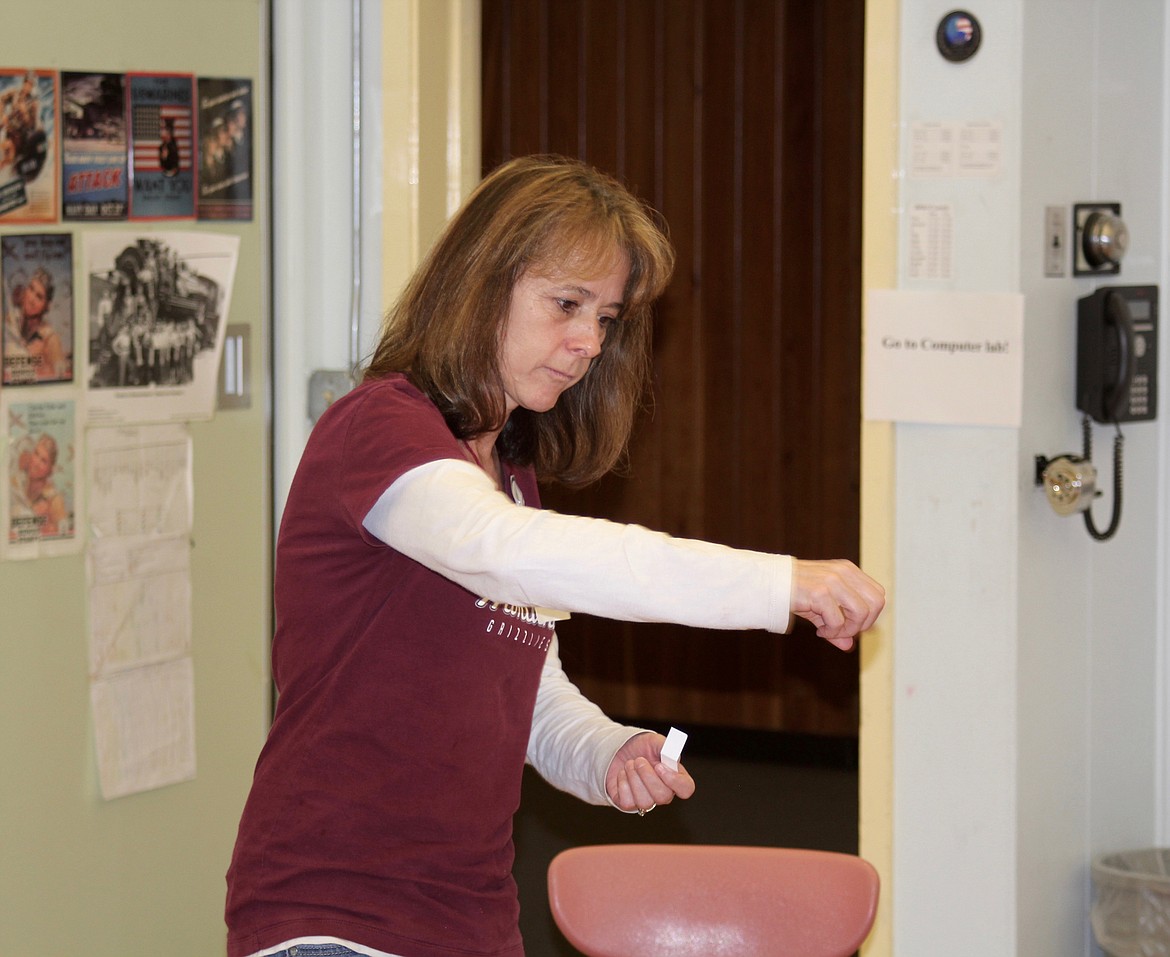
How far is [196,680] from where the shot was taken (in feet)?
8.33

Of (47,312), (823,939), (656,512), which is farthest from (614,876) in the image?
(656,512)

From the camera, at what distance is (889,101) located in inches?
93.9

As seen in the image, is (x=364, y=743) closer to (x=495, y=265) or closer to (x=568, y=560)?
(x=568, y=560)

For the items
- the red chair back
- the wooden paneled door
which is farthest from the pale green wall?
the wooden paneled door

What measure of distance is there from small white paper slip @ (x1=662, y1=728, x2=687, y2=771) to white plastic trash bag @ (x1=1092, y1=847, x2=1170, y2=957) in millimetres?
1535

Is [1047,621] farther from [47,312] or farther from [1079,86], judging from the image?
[47,312]

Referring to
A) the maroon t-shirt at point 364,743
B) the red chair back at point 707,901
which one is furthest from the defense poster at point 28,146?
the red chair back at point 707,901

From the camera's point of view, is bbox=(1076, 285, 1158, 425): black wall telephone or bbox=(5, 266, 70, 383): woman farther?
bbox=(1076, 285, 1158, 425): black wall telephone

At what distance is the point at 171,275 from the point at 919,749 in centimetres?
162

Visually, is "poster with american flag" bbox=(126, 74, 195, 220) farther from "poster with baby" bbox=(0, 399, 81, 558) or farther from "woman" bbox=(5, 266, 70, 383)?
"poster with baby" bbox=(0, 399, 81, 558)

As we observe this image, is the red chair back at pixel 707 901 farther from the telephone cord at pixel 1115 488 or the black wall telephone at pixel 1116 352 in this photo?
the black wall telephone at pixel 1116 352

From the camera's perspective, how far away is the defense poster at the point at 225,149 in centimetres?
250

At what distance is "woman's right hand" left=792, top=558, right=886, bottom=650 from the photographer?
1.08m

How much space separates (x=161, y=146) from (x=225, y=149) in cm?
13
